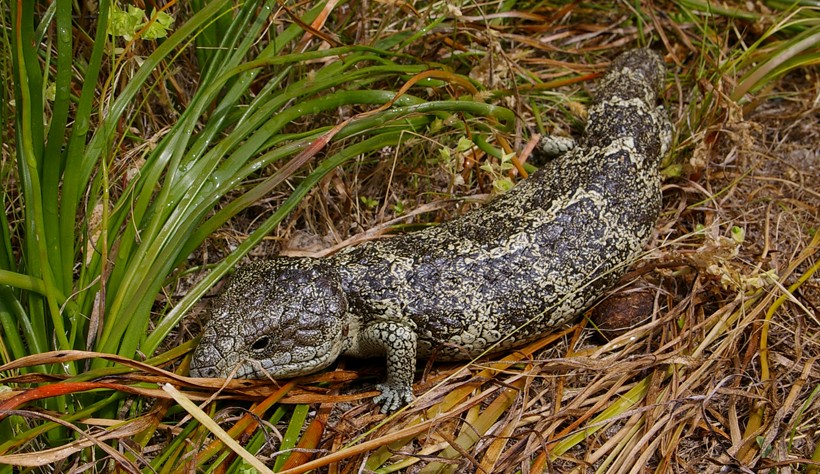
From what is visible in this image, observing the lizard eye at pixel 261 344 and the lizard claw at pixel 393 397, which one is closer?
the lizard eye at pixel 261 344

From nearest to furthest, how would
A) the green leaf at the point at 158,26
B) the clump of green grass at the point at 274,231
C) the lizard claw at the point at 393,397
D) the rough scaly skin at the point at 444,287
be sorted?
1. the clump of green grass at the point at 274,231
2. the green leaf at the point at 158,26
3. the rough scaly skin at the point at 444,287
4. the lizard claw at the point at 393,397

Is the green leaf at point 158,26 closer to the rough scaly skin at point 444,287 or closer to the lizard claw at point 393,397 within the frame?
the rough scaly skin at point 444,287

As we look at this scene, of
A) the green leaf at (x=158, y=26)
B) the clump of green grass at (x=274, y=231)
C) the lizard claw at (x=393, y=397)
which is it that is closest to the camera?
the clump of green grass at (x=274, y=231)

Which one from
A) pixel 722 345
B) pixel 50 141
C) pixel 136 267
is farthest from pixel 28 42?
pixel 722 345

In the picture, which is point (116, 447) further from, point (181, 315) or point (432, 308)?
point (432, 308)

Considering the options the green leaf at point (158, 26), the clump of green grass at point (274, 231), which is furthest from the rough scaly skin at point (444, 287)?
the green leaf at point (158, 26)

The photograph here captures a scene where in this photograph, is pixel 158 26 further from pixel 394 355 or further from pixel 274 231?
pixel 394 355

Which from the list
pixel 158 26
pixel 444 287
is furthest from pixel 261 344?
pixel 158 26

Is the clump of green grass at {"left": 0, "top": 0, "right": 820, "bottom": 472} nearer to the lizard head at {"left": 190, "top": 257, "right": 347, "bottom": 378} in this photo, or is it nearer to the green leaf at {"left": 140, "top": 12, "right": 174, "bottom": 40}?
the green leaf at {"left": 140, "top": 12, "right": 174, "bottom": 40}
